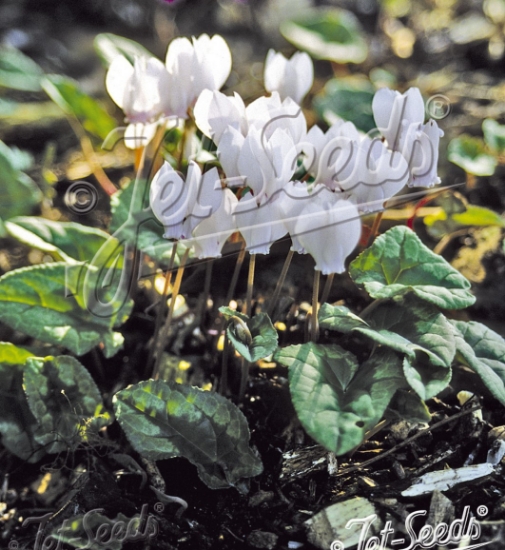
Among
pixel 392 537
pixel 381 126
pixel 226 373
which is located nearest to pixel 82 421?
pixel 226 373

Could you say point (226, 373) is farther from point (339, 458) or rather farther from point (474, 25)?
point (474, 25)

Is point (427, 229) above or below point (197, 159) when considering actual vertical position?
below

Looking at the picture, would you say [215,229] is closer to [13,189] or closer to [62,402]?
[62,402]

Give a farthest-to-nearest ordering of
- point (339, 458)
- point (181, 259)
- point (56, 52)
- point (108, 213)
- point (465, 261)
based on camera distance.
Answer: point (56, 52), point (108, 213), point (465, 261), point (181, 259), point (339, 458)

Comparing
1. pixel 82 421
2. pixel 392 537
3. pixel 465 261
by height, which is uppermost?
pixel 465 261

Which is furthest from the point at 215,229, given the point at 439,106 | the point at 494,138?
the point at 439,106

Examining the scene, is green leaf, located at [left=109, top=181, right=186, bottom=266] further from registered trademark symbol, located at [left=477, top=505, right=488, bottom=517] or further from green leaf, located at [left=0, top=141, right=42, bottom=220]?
registered trademark symbol, located at [left=477, top=505, right=488, bottom=517]
